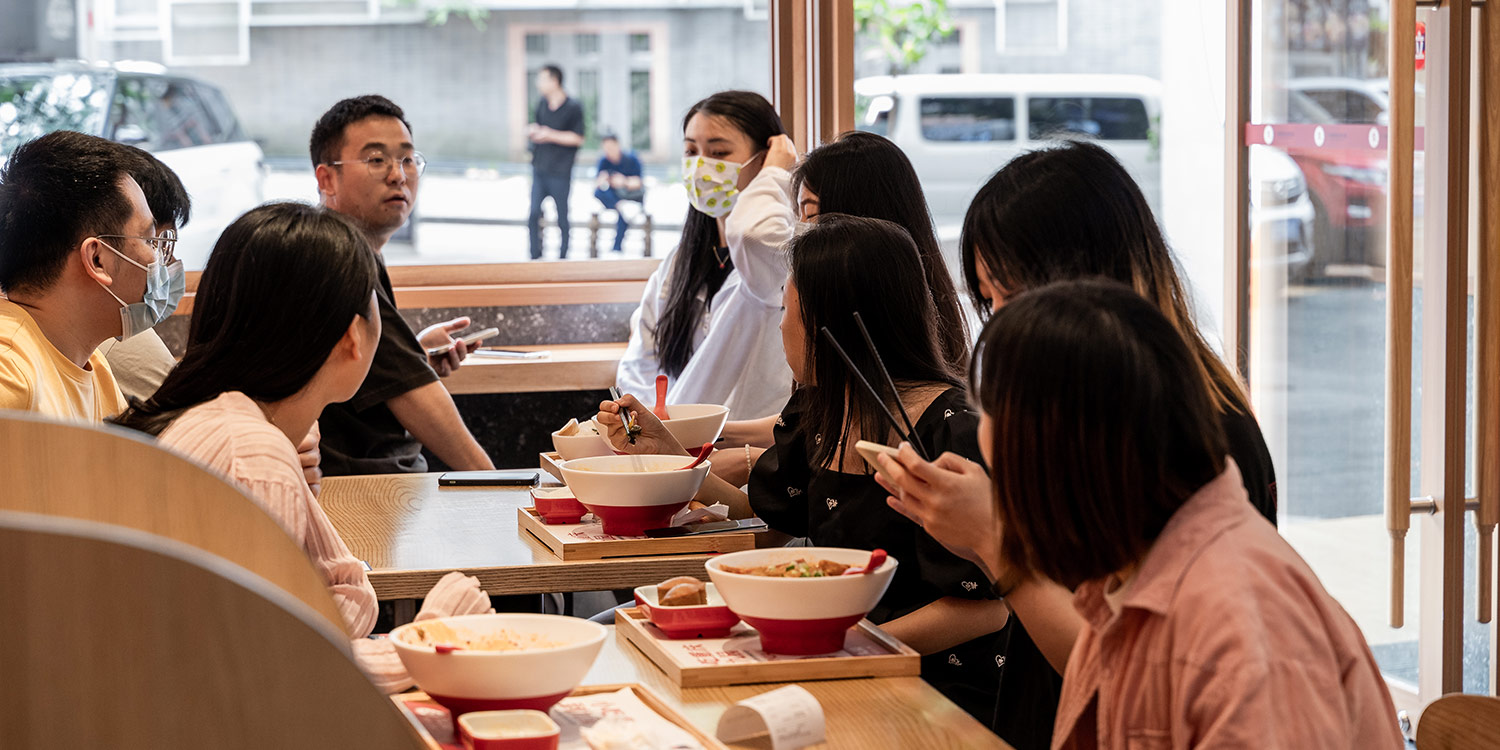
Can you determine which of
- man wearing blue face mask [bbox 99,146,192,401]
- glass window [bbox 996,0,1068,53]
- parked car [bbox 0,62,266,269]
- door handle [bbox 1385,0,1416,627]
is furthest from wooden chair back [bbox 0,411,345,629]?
glass window [bbox 996,0,1068,53]

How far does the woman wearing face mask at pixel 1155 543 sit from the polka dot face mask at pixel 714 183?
7.19 feet

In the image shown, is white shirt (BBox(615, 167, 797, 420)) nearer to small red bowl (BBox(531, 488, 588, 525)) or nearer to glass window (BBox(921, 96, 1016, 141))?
small red bowl (BBox(531, 488, 588, 525))

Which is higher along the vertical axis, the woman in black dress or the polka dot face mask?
the polka dot face mask

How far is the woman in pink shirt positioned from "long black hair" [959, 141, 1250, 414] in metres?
0.39

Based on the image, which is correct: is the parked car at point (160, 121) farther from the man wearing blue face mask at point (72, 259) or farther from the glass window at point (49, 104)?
the man wearing blue face mask at point (72, 259)

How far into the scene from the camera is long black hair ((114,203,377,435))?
1.60m

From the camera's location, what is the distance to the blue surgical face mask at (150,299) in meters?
2.10

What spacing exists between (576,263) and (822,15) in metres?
1.07

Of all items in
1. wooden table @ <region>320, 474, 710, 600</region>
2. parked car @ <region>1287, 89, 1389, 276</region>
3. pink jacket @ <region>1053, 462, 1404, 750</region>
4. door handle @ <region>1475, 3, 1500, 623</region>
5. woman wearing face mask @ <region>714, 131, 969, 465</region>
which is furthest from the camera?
parked car @ <region>1287, 89, 1389, 276</region>

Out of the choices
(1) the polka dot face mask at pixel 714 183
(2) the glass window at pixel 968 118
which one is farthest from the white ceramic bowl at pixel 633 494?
(2) the glass window at pixel 968 118

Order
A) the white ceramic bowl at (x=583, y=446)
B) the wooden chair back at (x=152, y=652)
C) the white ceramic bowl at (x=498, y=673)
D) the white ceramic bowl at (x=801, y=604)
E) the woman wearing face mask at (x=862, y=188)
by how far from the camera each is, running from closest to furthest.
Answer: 1. the wooden chair back at (x=152, y=652)
2. the white ceramic bowl at (x=498, y=673)
3. the white ceramic bowl at (x=801, y=604)
4. the white ceramic bowl at (x=583, y=446)
5. the woman wearing face mask at (x=862, y=188)

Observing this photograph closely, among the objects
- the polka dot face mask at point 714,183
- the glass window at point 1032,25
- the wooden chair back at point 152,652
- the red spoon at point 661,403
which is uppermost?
the glass window at point 1032,25

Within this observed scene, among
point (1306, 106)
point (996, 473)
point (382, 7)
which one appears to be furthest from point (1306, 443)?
point (382, 7)

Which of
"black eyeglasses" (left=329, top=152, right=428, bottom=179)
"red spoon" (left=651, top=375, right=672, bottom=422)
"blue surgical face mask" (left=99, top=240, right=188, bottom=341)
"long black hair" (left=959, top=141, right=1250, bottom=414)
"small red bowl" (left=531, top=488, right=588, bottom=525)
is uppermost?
"black eyeglasses" (left=329, top=152, right=428, bottom=179)
